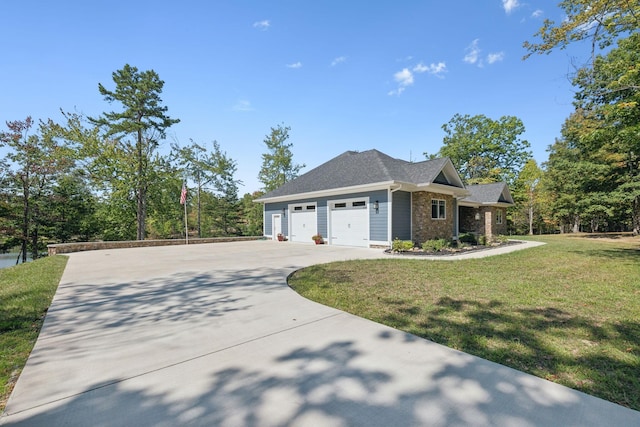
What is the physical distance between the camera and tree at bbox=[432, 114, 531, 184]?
31.2 m

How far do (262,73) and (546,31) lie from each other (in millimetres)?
10367

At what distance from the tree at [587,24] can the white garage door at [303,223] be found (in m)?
11.1

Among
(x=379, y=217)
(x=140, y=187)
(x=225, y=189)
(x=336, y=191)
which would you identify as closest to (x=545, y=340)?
(x=379, y=217)

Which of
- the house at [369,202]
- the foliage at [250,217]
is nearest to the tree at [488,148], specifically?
the house at [369,202]

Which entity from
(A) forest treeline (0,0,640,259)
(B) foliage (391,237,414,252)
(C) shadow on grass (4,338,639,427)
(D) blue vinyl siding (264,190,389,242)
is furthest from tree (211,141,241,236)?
(C) shadow on grass (4,338,639,427)

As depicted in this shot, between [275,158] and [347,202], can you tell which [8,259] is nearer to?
[275,158]

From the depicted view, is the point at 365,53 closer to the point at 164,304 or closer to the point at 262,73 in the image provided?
the point at 262,73

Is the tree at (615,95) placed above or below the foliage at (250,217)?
above

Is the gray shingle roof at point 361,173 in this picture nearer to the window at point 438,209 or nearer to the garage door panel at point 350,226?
the garage door panel at point 350,226

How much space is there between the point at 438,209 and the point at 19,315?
14.9m

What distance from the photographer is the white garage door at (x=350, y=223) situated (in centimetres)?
1305

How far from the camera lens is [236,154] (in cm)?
2972

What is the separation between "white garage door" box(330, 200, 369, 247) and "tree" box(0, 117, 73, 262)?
19.7 metres

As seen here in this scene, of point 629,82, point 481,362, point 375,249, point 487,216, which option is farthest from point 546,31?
point 487,216
